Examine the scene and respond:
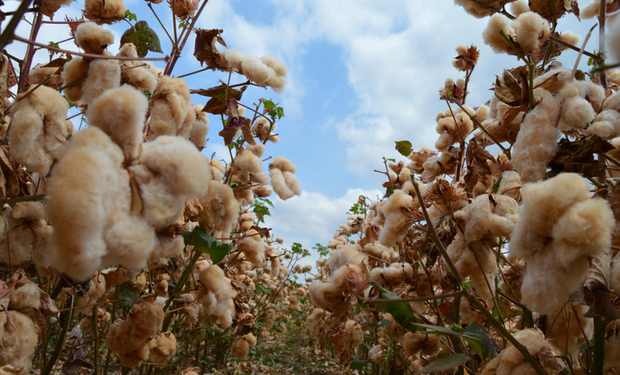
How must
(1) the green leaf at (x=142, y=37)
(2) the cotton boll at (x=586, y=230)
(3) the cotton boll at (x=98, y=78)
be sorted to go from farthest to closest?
(1) the green leaf at (x=142, y=37)
(3) the cotton boll at (x=98, y=78)
(2) the cotton boll at (x=586, y=230)

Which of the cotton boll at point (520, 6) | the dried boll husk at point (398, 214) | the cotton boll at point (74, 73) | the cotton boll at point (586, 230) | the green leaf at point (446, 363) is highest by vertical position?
the cotton boll at point (520, 6)

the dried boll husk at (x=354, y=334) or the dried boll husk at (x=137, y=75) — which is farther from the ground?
the dried boll husk at (x=137, y=75)

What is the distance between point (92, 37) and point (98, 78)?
14cm

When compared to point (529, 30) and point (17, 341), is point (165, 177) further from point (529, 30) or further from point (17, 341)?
point (529, 30)

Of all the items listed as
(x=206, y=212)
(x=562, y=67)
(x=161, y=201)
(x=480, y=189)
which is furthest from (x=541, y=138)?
(x=206, y=212)

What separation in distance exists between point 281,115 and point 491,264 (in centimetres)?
128

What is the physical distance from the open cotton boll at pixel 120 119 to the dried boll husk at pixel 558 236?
2.03 feet

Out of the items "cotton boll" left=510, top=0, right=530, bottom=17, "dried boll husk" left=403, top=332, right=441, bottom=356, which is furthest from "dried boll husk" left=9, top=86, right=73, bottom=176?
"cotton boll" left=510, top=0, right=530, bottom=17

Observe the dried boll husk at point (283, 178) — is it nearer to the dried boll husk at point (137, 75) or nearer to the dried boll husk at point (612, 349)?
the dried boll husk at point (137, 75)

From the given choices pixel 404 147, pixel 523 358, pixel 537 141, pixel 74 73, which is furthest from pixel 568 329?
pixel 74 73

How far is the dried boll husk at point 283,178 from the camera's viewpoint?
62.9 inches

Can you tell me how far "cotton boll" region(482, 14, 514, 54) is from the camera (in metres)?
1.08

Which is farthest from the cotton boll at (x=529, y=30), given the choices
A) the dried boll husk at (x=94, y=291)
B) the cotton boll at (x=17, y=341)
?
the dried boll husk at (x=94, y=291)

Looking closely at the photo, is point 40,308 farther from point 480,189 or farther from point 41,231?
point 480,189
